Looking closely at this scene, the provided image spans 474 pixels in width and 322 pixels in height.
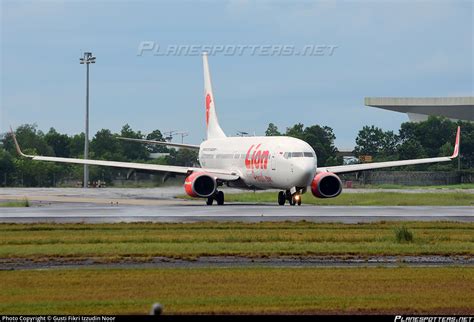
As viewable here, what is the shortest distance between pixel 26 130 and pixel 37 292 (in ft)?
417

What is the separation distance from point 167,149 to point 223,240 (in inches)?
5319

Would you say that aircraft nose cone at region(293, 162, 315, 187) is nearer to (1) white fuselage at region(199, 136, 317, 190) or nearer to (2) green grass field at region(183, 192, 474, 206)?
(1) white fuselage at region(199, 136, 317, 190)

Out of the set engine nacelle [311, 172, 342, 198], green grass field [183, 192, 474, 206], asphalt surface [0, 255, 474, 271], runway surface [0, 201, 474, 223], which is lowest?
asphalt surface [0, 255, 474, 271]

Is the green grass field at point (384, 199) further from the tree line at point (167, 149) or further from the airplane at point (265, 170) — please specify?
the tree line at point (167, 149)

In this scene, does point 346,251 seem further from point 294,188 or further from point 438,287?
point 294,188

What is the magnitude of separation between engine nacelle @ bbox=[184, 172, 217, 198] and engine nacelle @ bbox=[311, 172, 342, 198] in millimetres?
5790

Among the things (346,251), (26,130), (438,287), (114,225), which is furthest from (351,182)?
(438,287)

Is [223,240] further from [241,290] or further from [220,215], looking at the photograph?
[220,215]

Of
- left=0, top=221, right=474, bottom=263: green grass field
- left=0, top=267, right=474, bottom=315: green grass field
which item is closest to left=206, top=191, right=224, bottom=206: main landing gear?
left=0, top=221, right=474, bottom=263: green grass field

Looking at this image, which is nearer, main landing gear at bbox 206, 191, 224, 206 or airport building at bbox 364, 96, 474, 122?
main landing gear at bbox 206, 191, 224, 206

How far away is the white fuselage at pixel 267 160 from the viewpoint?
54.2 m

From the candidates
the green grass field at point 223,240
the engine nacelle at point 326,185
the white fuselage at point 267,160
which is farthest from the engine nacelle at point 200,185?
the green grass field at point 223,240

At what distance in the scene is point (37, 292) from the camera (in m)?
19.0

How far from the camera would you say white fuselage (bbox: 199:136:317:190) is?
54.2m
